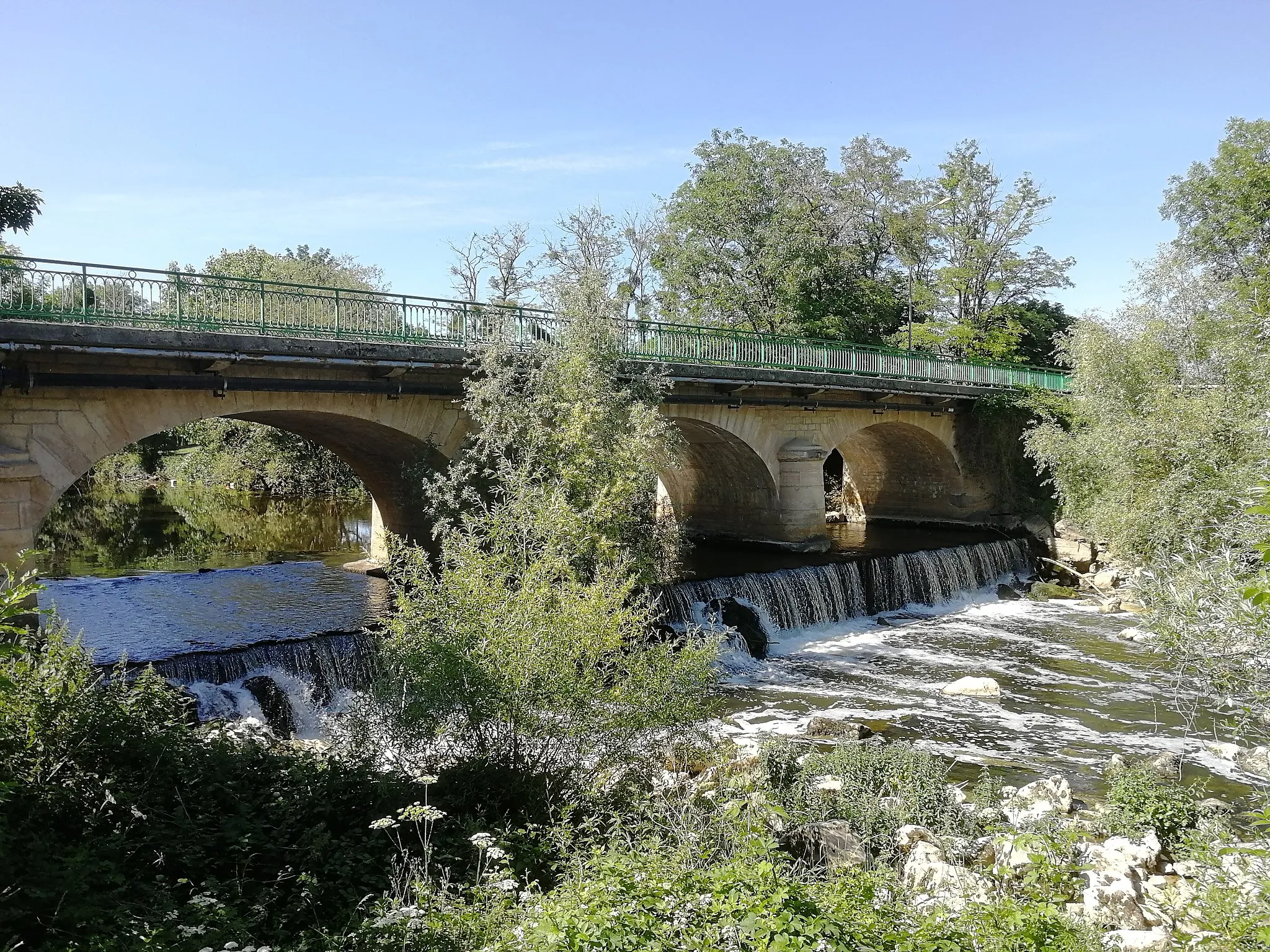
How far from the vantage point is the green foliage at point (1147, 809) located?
29.2 ft

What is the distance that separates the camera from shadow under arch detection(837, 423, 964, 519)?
2848 cm

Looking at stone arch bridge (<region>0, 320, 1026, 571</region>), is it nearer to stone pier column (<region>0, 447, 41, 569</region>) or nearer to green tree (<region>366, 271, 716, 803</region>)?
stone pier column (<region>0, 447, 41, 569</region>)

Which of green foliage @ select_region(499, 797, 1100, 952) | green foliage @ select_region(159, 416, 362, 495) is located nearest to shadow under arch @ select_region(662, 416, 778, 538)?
green foliage @ select_region(159, 416, 362, 495)

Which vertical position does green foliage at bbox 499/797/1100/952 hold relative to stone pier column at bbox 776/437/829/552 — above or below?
below

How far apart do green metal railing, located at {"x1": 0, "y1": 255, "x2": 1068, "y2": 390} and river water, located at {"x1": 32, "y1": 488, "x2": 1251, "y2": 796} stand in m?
4.60

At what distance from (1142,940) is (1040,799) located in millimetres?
3540

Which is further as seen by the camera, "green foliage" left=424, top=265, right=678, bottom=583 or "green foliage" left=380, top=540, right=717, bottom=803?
"green foliage" left=424, top=265, right=678, bottom=583

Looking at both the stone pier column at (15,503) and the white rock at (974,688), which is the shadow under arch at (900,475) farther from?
the stone pier column at (15,503)

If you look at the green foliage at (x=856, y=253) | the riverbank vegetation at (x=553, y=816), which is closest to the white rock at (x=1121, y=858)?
the riverbank vegetation at (x=553, y=816)

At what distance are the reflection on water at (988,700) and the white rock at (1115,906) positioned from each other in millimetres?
3909

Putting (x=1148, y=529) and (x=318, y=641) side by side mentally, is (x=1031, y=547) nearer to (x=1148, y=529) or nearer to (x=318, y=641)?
(x=1148, y=529)

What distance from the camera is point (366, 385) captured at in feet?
48.0

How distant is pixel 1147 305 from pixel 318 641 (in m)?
23.4

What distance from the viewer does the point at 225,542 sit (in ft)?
79.7
